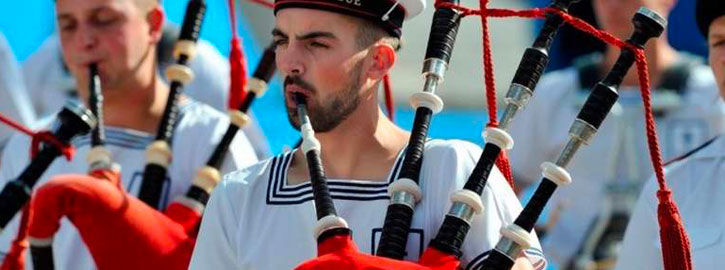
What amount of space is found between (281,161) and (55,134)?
1166 millimetres

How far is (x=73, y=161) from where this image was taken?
16.7 ft

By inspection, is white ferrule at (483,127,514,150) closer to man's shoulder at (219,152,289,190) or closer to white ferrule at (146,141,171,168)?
man's shoulder at (219,152,289,190)

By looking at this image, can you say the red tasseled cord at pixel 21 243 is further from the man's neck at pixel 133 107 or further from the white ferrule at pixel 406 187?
the white ferrule at pixel 406 187

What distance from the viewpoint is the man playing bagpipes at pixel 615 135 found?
5984 millimetres

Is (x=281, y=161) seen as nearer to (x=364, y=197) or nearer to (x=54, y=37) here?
(x=364, y=197)

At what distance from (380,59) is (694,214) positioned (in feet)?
2.91

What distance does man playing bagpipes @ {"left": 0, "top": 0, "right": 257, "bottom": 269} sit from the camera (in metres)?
4.92

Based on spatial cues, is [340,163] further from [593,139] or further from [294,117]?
[593,139]

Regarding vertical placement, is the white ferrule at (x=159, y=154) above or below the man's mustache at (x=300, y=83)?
above

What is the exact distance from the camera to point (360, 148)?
374 cm

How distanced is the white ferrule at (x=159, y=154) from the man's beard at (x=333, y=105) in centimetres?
120

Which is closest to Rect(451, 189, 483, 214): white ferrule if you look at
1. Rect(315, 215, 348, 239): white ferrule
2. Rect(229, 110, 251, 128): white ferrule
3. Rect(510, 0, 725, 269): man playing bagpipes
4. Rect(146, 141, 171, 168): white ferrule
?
Rect(315, 215, 348, 239): white ferrule

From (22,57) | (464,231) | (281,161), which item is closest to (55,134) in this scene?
(281,161)

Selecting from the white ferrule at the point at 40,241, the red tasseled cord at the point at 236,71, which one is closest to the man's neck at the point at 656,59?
the red tasseled cord at the point at 236,71
